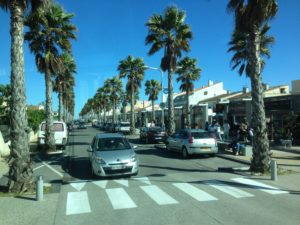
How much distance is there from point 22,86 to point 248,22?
29.1 ft

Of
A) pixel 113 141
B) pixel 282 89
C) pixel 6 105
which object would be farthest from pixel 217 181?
pixel 282 89

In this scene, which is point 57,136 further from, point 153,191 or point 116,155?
point 153,191

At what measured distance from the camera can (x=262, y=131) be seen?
44.4 feet

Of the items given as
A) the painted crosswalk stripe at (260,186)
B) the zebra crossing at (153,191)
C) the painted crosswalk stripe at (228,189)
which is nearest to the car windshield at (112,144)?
the zebra crossing at (153,191)

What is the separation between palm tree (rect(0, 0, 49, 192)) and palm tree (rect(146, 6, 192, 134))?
16753 millimetres

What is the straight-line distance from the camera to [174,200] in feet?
29.9

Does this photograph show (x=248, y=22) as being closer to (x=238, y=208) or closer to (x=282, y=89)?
(x=238, y=208)

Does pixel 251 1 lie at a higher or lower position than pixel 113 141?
higher

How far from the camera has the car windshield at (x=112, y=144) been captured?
540 inches

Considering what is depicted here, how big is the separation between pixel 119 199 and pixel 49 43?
53.4ft

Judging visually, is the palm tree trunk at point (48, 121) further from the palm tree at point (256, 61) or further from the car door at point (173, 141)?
the palm tree at point (256, 61)

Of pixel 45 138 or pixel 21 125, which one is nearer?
pixel 21 125

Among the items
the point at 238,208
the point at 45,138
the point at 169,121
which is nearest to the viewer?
the point at 238,208

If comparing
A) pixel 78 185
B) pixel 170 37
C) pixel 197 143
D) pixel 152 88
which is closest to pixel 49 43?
pixel 170 37
